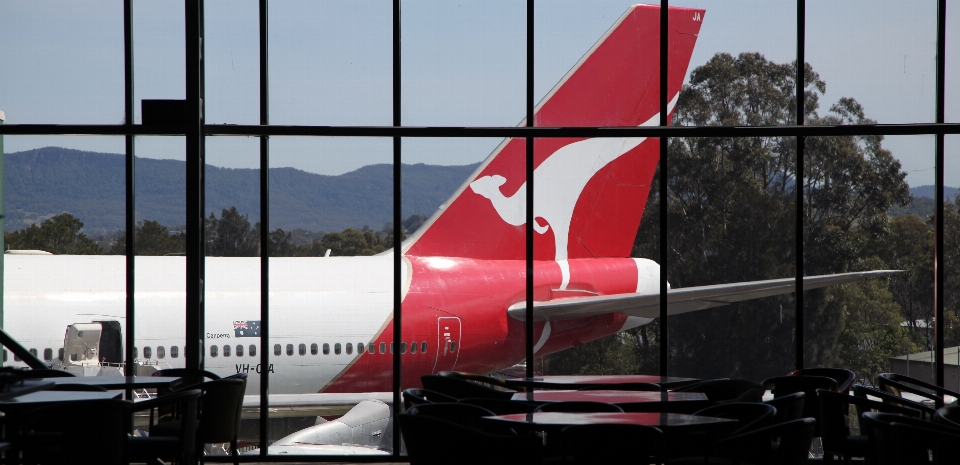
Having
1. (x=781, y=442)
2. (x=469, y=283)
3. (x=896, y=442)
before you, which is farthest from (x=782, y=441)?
(x=469, y=283)

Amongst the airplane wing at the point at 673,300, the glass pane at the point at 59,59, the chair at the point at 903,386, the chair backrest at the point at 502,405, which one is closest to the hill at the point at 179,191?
the glass pane at the point at 59,59

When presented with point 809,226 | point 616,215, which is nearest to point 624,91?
point 616,215

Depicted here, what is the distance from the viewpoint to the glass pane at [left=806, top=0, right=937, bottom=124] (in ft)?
20.9

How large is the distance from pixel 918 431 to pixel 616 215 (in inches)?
367

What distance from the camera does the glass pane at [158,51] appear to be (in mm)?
5320

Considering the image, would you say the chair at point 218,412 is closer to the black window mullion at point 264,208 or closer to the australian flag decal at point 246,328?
the black window mullion at point 264,208

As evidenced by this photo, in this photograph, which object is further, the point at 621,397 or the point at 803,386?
the point at 803,386

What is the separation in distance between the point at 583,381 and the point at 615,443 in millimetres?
1983

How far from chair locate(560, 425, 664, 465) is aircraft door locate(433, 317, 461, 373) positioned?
8.16 meters

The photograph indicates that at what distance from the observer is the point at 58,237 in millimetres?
8062

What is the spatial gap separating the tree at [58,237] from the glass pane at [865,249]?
8.17 m

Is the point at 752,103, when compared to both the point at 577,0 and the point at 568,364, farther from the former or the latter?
the point at 577,0

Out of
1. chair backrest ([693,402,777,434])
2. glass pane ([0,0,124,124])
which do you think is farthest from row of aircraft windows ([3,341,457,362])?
chair backrest ([693,402,777,434])

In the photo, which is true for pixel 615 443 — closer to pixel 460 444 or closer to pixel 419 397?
pixel 460 444
